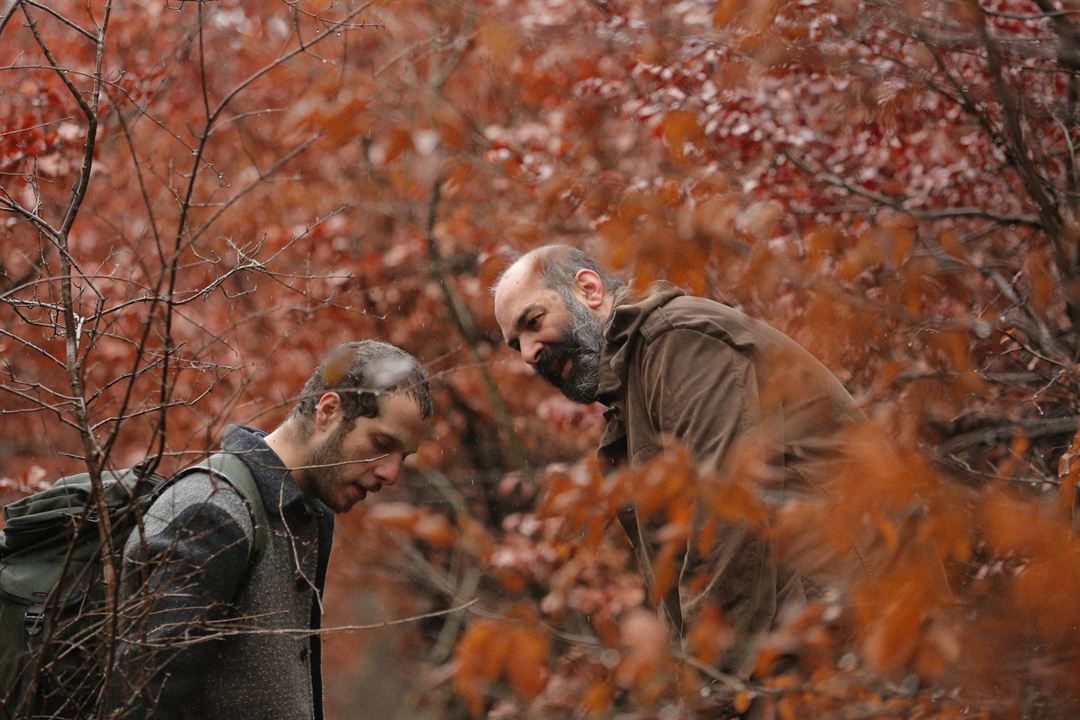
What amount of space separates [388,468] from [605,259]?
164 centimetres

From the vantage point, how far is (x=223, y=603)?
2.98 metres

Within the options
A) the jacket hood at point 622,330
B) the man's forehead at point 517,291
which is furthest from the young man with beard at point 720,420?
the man's forehead at point 517,291

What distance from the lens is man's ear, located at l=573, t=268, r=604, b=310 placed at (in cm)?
433

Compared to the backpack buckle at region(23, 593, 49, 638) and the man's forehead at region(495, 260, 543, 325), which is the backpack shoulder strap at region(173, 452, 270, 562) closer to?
the backpack buckle at region(23, 593, 49, 638)

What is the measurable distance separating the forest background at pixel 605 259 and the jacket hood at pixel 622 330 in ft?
1.12

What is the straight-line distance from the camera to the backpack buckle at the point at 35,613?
3006 mm

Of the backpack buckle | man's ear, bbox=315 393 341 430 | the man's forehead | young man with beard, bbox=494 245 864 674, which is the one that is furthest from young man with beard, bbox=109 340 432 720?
young man with beard, bbox=494 245 864 674

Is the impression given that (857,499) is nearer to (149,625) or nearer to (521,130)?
(149,625)

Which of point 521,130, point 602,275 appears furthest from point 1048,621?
point 521,130

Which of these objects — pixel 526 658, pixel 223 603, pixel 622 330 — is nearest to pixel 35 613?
pixel 223 603

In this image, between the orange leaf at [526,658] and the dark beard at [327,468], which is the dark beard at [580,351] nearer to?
the dark beard at [327,468]

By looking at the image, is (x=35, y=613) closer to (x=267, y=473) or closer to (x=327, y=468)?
(x=267, y=473)

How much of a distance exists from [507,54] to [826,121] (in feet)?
17.3

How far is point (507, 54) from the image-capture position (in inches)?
106
